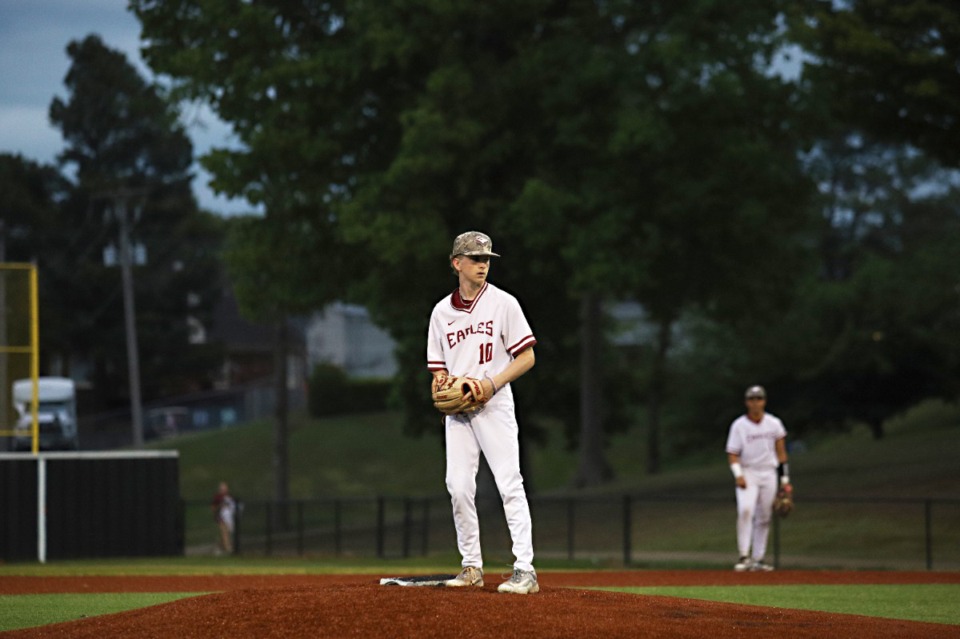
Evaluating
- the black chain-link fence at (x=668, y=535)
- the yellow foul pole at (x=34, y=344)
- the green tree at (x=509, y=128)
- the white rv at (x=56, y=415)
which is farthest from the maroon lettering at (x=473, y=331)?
the white rv at (x=56, y=415)

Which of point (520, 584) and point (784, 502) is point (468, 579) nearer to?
point (520, 584)

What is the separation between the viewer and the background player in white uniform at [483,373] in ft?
30.3

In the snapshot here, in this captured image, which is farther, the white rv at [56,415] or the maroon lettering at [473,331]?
the white rv at [56,415]

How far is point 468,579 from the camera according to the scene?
9555 millimetres

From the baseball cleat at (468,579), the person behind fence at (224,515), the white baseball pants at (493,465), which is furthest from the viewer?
the person behind fence at (224,515)

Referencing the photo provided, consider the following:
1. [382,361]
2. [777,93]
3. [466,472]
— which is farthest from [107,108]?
[466,472]

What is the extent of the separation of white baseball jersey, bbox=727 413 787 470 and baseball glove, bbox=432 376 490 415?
9430 millimetres

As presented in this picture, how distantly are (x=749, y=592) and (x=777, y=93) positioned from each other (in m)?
19.4

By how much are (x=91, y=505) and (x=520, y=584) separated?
17.4 metres

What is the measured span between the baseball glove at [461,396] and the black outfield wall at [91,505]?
1674cm

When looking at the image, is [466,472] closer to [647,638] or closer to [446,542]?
[647,638]

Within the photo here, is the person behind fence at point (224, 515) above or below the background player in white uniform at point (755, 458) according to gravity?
below

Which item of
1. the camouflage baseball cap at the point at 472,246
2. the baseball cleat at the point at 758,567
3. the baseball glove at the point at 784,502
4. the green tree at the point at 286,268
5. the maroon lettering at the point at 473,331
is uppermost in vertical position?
the green tree at the point at 286,268

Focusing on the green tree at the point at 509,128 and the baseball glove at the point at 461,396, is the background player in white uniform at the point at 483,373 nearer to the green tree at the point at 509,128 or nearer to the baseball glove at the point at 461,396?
the baseball glove at the point at 461,396
